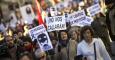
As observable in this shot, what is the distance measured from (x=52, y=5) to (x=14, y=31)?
6.17ft

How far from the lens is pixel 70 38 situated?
11094 mm

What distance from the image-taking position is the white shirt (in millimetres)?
8758

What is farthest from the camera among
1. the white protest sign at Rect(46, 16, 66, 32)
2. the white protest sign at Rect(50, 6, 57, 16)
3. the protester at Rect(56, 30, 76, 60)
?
the white protest sign at Rect(50, 6, 57, 16)

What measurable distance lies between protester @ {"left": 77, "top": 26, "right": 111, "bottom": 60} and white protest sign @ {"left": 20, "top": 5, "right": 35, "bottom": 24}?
14.3 feet

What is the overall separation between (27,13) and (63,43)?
280cm

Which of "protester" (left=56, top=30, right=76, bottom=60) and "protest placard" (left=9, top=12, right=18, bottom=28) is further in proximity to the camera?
"protest placard" (left=9, top=12, right=18, bottom=28)

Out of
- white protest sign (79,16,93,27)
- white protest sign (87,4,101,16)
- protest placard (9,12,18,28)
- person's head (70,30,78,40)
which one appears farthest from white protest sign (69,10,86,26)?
person's head (70,30,78,40)

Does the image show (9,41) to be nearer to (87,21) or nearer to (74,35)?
(74,35)

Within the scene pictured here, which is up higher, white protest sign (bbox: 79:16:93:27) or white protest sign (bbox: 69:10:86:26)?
white protest sign (bbox: 69:10:86:26)

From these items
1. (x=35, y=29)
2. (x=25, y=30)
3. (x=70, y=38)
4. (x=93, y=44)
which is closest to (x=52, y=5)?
(x=25, y=30)

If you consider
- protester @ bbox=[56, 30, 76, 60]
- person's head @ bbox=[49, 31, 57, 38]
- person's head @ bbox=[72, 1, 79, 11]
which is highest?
person's head @ bbox=[72, 1, 79, 11]

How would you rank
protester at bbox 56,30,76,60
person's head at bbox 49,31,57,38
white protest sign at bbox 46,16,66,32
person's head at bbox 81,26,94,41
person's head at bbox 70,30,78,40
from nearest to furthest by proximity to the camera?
1. person's head at bbox 81,26,94,41
2. protester at bbox 56,30,76,60
3. person's head at bbox 70,30,78,40
4. person's head at bbox 49,31,57,38
5. white protest sign at bbox 46,16,66,32

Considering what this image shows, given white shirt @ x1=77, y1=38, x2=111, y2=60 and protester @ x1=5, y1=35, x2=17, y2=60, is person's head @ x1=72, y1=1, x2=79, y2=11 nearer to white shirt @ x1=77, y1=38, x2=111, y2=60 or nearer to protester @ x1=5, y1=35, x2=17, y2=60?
protester @ x1=5, y1=35, x2=17, y2=60

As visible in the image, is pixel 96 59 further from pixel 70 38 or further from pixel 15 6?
pixel 15 6
